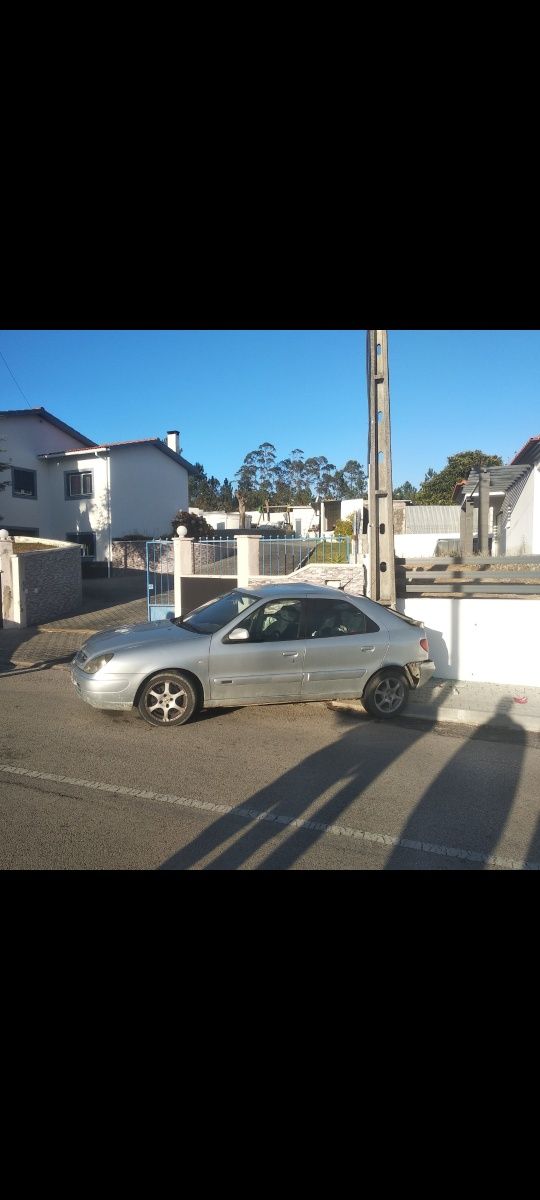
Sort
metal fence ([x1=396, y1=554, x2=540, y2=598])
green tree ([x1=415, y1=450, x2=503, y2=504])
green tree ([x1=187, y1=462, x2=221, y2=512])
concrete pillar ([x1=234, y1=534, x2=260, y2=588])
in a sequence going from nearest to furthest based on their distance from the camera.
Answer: metal fence ([x1=396, y1=554, x2=540, y2=598]), concrete pillar ([x1=234, y1=534, x2=260, y2=588]), green tree ([x1=415, y1=450, x2=503, y2=504]), green tree ([x1=187, y1=462, x2=221, y2=512])

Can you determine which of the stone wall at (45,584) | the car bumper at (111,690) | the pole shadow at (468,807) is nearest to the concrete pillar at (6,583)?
the stone wall at (45,584)

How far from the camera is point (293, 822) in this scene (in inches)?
158

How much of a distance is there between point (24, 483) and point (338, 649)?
22.8m

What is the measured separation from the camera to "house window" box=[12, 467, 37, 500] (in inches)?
997

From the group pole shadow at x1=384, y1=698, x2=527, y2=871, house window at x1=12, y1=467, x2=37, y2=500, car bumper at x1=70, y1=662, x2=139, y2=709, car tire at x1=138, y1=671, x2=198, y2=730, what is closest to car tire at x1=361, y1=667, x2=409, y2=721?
pole shadow at x1=384, y1=698, x2=527, y2=871

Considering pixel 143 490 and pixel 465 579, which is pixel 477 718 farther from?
A: pixel 143 490

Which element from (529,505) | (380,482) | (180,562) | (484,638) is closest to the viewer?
(484,638)

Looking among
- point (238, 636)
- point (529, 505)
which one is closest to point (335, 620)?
point (238, 636)

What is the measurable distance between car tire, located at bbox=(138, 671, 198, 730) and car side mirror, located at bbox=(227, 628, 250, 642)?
0.61 metres

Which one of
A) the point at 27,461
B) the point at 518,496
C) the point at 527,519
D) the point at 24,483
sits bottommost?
the point at 527,519

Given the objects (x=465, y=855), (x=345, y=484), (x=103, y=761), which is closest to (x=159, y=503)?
(x=103, y=761)

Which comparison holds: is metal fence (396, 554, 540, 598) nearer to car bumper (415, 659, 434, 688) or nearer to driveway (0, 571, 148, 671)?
car bumper (415, 659, 434, 688)

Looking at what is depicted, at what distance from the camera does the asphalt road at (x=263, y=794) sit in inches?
140
